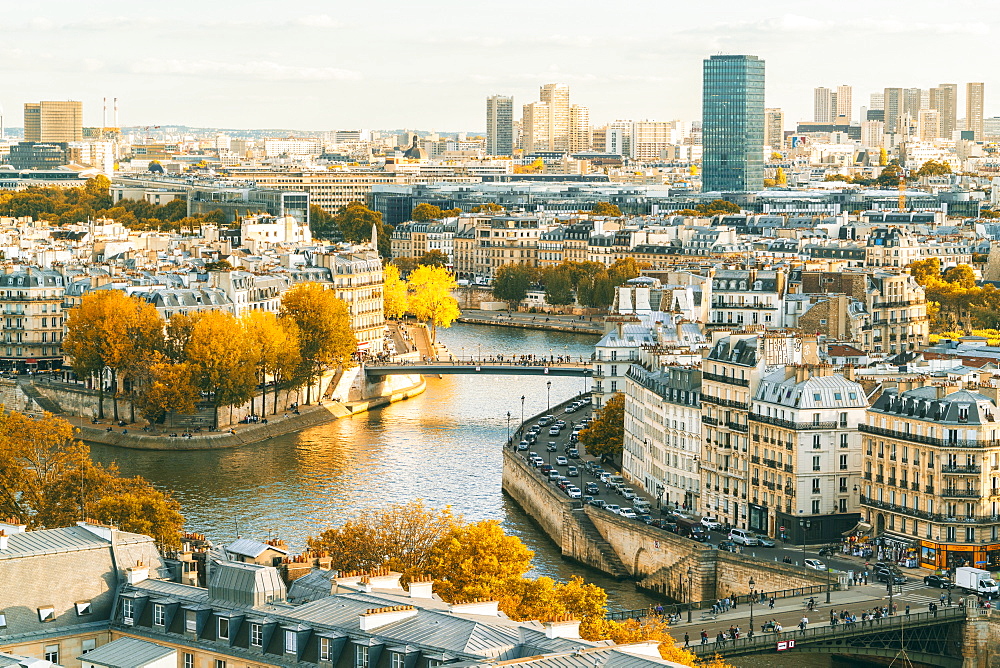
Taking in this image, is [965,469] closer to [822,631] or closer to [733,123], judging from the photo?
[822,631]

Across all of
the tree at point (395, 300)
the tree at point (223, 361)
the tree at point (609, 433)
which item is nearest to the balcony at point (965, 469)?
the tree at point (609, 433)

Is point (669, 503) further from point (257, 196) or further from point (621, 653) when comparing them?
point (257, 196)

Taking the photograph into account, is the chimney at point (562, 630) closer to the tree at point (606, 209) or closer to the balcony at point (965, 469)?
the balcony at point (965, 469)

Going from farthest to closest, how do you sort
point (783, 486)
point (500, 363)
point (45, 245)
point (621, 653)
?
point (45, 245) → point (500, 363) → point (783, 486) → point (621, 653)

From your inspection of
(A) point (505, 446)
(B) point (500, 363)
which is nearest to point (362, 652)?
(A) point (505, 446)

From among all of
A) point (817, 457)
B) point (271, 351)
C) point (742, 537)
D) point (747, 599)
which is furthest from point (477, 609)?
point (271, 351)

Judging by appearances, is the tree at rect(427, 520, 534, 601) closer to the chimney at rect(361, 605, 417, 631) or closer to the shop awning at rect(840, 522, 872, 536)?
the chimney at rect(361, 605, 417, 631)

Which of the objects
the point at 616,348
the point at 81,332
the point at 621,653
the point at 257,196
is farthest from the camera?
the point at 257,196
